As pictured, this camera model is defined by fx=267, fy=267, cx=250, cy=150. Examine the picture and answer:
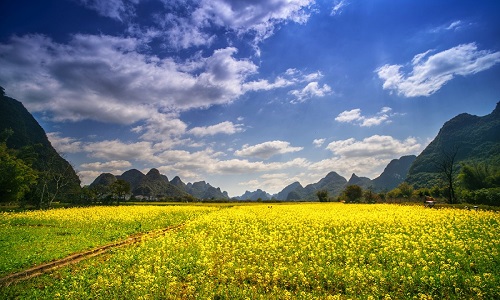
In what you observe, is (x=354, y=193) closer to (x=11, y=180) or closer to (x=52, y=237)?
(x=52, y=237)

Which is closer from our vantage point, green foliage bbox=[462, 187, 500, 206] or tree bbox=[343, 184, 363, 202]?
green foliage bbox=[462, 187, 500, 206]

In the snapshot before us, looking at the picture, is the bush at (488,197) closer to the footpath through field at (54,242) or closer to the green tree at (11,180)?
the footpath through field at (54,242)

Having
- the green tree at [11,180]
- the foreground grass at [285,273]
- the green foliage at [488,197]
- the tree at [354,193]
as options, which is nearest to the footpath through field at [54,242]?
the foreground grass at [285,273]

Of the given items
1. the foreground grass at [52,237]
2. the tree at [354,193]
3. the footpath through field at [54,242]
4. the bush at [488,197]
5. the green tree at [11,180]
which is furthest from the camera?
the tree at [354,193]

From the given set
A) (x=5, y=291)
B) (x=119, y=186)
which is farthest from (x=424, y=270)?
(x=119, y=186)

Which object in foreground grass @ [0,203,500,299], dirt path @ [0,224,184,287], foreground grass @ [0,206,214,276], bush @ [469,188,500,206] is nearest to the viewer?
foreground grass @ [0,203,500,299]

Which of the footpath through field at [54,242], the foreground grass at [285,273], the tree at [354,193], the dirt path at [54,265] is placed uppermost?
the tree at [354,193]

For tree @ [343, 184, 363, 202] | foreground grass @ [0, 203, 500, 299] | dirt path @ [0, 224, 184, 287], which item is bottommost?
dirt path @ [0, 224, 184, 287]

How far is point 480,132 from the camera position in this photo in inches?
7584

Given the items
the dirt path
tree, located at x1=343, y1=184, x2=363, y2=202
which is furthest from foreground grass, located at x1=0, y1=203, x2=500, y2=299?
tree, located at x1=343, y1=184, x2=363, y2=202

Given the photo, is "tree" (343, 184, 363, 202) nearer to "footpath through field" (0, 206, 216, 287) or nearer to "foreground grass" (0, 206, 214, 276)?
"foreground grass" (0, 206, 214, 276)

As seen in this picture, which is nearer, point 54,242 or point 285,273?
point 285,273

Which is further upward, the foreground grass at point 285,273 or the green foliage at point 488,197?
the green foliage at point 488,197

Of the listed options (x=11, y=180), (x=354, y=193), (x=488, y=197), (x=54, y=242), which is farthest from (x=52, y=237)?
(x=354, y=193)
